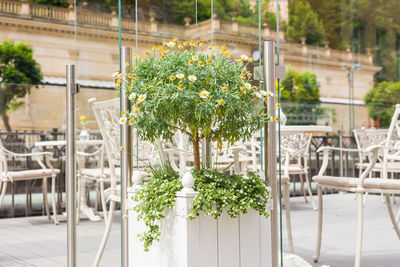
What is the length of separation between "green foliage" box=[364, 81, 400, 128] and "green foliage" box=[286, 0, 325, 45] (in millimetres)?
1329

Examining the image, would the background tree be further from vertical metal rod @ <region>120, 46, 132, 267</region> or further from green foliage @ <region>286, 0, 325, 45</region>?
vertical metal rod @ <region>120, 46, 132, 267</region>

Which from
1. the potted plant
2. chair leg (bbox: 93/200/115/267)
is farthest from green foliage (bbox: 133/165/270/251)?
chair leg (bbox: 93/200/115/267)

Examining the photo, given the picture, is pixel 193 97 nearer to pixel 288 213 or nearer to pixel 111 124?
pixel 111 124

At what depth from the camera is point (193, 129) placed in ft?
5.70

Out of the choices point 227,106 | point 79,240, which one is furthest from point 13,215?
point 227,106

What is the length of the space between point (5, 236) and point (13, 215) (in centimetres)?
111

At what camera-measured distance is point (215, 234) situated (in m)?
1.66

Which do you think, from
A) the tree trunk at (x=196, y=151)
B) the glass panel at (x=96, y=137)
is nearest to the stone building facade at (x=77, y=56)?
the glass panel at (x=96, y=137)

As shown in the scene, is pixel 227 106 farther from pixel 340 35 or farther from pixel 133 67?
pixel 340 35

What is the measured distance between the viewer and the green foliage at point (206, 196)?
1.62m

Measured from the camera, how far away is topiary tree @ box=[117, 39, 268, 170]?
5.35ft

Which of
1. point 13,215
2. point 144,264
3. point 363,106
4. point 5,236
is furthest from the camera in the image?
point 363,106

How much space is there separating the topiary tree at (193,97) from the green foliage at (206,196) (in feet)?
0.49

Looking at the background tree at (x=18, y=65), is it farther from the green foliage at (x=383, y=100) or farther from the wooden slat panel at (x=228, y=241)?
the wooden slat panel at (x=228, y=241)
